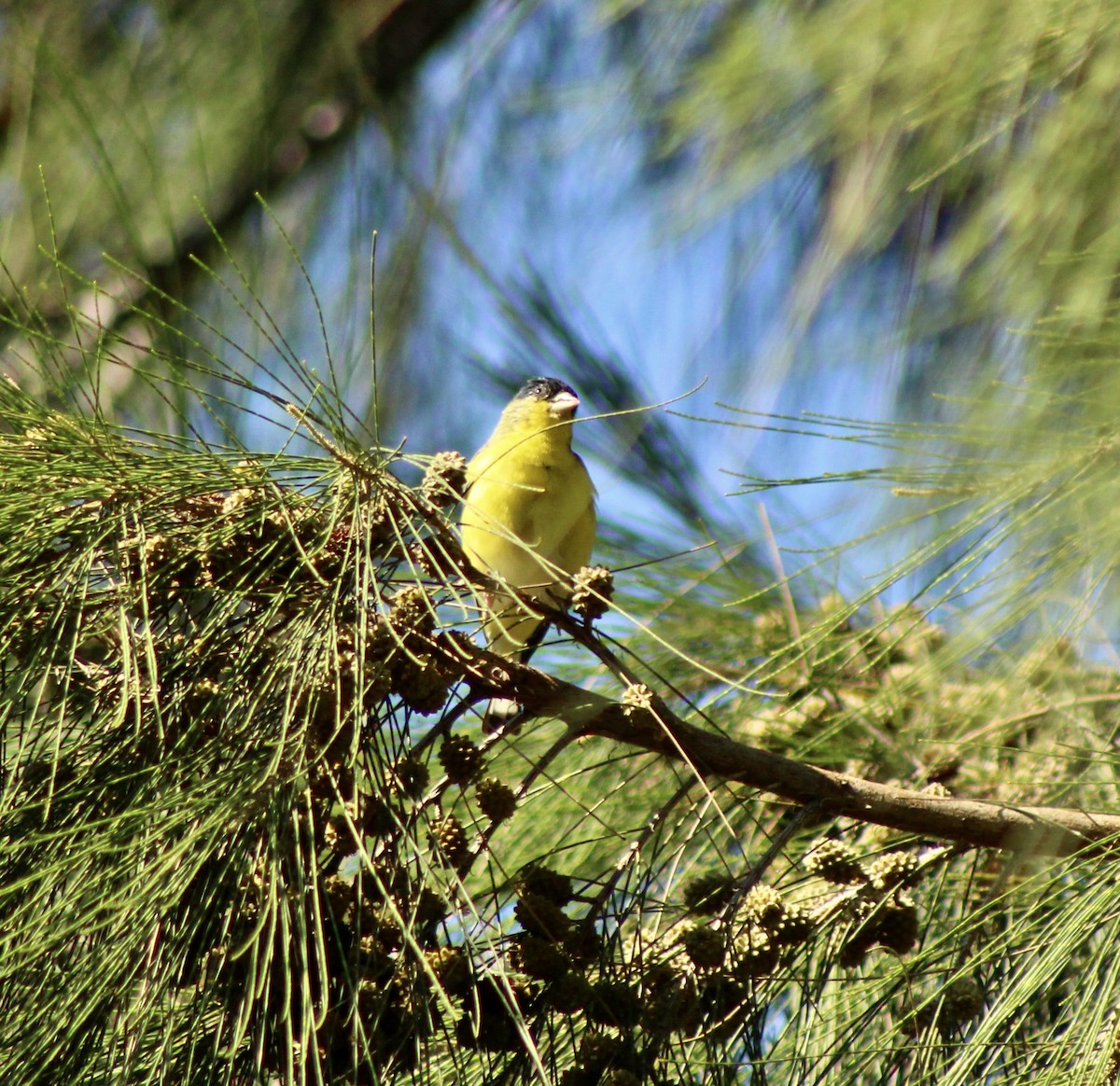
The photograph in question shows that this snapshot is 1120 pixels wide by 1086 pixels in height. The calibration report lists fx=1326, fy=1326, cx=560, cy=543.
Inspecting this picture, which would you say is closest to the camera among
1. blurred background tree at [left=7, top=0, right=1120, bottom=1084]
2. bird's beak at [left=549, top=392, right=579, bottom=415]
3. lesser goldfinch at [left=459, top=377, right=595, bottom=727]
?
blurred background tree at [left=7, top=0, right=1120, bottom=1084]

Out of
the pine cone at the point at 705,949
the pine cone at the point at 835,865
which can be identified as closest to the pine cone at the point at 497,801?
the pine cone at the point at 705,949

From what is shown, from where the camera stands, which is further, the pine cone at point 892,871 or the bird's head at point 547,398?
the bird's head at point 547,398

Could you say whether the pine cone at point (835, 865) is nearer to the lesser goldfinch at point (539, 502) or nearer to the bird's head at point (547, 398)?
the lesser goldfinch at point (539, 502)

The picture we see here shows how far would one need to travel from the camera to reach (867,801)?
1.84 metres

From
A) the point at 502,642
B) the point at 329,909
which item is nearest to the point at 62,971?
the point at 329,909

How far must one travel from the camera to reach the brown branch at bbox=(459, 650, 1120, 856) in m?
1.75

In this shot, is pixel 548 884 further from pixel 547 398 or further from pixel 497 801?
pixel 547 398

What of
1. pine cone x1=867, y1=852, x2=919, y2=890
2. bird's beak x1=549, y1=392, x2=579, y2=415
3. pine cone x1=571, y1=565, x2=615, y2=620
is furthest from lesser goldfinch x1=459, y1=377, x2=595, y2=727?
pine cone x1=867, y1=852, x2=919, y2=890

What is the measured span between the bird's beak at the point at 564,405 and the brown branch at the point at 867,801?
166 cm

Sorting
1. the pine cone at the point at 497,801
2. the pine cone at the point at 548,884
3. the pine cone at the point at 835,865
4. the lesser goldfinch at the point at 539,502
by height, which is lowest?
the pine cone at the point at 835,865

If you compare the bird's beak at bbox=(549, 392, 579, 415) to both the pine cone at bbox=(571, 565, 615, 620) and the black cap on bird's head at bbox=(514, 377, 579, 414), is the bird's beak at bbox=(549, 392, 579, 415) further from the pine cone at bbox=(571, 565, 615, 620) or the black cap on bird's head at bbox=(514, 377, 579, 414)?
the pine cone at bbox=(571, 565, 615, 620)

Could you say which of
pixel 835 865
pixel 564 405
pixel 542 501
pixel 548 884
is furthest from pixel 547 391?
pixel 548 884

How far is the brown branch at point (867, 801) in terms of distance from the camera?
1747mm

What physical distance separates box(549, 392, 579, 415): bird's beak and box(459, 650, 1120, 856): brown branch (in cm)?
166
